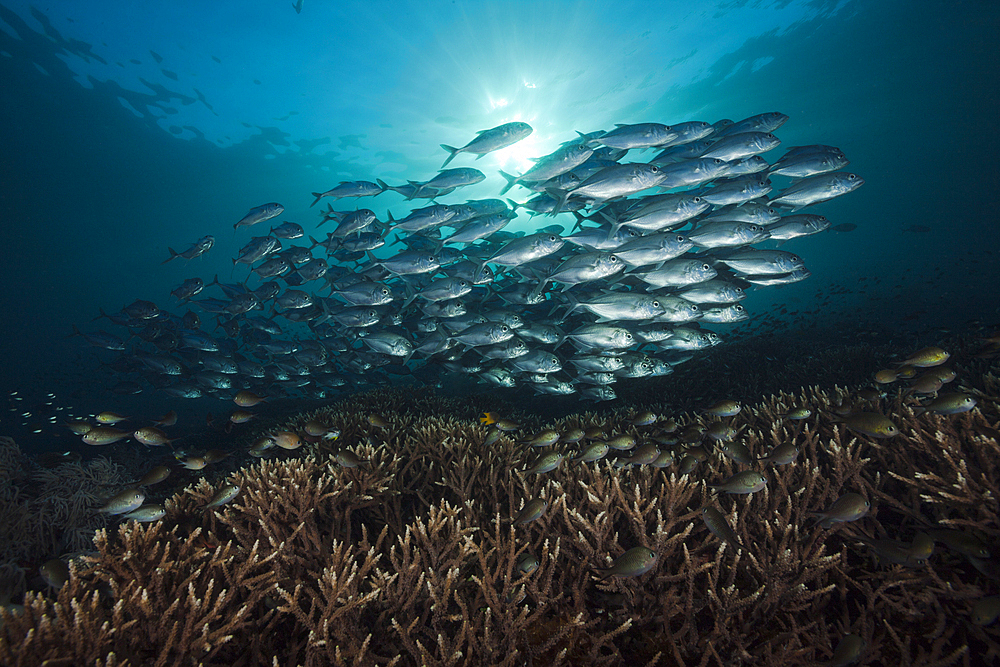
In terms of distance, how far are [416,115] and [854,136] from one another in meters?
36.7

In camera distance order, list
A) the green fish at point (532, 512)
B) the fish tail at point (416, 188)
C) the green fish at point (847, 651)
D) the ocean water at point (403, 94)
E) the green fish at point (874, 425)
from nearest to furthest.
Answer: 1. the green fish at point (847, 651)
2. the green fish at point (532, 512)
3. the green fish at point (874, 425)
4. the fish tail at point (416, 188)
5. the ocean water at point (403, 94)

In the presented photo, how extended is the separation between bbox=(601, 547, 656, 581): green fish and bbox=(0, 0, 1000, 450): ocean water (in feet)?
31.5

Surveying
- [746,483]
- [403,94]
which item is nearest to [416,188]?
[746,483]

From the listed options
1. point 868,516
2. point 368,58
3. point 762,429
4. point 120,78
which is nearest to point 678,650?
point 868,516

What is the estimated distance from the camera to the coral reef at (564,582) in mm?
1893

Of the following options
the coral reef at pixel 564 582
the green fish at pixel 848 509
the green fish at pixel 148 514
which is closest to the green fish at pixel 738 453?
the coral reef at pixel 564 582

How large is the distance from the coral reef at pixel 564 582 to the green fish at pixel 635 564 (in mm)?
201

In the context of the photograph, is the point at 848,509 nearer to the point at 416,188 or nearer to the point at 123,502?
the point at 123,502

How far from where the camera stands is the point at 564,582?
2.37m

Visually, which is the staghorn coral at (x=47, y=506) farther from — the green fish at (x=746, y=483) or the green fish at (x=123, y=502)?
the green fish at (x=746, y=483)

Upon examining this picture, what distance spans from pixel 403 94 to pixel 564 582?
25.3 m

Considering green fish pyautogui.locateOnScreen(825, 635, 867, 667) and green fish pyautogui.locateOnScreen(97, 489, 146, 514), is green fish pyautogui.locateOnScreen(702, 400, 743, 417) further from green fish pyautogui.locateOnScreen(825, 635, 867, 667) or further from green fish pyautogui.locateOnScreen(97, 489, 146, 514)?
green fish pyautogui.locateOnScreen(97, 489, 146, 514)

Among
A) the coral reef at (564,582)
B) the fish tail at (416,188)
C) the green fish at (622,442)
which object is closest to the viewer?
the coral reef at (564,582)

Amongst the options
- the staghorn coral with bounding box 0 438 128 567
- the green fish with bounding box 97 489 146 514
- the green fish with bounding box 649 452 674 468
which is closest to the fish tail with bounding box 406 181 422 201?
the green fish with bounding box 97 489 146 514
